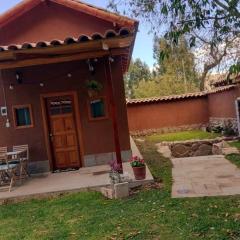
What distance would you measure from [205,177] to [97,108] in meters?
3.71

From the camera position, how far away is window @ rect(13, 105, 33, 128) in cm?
1107

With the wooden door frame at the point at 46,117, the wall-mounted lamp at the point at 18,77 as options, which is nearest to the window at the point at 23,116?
the wooden door frame at the point at 46,117

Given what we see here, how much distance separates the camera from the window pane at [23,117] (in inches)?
437

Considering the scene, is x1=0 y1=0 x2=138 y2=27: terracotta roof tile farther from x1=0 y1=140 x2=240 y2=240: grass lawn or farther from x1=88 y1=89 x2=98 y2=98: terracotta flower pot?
x1=0 y1=140 x2=240 y2=240: grass lawn

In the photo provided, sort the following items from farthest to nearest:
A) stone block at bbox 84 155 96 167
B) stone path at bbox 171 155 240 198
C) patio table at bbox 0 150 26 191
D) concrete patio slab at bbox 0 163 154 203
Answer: stone block at bbox 84 155 96 167, patio table at bbox 0 150 26 191, concrete patio slab at bbox 0 163 154 203, stone path at bbox 171 155 240 198

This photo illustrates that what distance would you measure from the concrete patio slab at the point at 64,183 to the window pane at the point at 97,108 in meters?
1.47

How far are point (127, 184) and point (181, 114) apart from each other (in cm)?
1696

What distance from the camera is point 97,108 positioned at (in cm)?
1117

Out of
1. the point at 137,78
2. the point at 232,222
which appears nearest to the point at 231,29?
the point at 232,222

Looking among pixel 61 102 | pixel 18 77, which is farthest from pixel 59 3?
pixel 61 102

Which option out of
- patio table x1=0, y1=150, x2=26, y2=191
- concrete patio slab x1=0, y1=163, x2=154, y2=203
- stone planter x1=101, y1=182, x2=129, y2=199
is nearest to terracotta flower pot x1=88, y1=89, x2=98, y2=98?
concrete patio slab x1=0, y1=163, x2=154, y2=203

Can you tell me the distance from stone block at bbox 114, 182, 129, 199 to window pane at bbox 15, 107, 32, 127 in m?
4.31

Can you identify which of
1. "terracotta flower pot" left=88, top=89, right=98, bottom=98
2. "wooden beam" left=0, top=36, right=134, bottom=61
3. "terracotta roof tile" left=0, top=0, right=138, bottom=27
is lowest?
"terracotta flower pot" left=88, top=89, right=98, bottom=98

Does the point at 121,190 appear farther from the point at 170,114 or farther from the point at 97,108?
the point at 170,114
